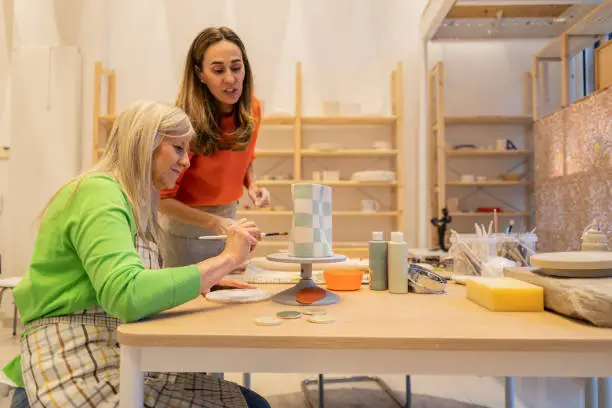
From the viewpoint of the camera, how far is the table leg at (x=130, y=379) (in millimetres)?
787

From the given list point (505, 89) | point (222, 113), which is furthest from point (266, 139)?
point (222, 113)

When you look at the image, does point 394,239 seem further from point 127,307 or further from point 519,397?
point 519,397

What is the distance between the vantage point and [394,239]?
4.01 feet

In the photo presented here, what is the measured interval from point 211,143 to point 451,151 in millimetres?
3063

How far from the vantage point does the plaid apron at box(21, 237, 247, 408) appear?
0.86 m

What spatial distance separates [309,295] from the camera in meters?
1.07

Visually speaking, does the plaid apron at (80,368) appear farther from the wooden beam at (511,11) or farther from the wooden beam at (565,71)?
the wooden beam at (511,11)

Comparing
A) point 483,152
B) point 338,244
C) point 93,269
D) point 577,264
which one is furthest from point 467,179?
point 93,269

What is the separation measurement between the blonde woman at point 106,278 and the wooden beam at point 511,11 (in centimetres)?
365

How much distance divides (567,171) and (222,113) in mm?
2566

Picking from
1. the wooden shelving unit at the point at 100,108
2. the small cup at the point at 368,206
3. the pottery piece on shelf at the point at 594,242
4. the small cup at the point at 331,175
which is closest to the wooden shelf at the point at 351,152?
the small cup at the point at 331,175

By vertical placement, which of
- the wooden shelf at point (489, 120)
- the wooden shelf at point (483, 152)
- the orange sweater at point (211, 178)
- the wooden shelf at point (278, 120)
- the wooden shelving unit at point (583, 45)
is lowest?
the orange sweater at point (211, 178)

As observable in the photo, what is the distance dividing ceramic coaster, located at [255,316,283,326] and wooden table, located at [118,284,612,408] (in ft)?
0.04

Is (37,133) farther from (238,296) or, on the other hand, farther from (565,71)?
(565,71)
